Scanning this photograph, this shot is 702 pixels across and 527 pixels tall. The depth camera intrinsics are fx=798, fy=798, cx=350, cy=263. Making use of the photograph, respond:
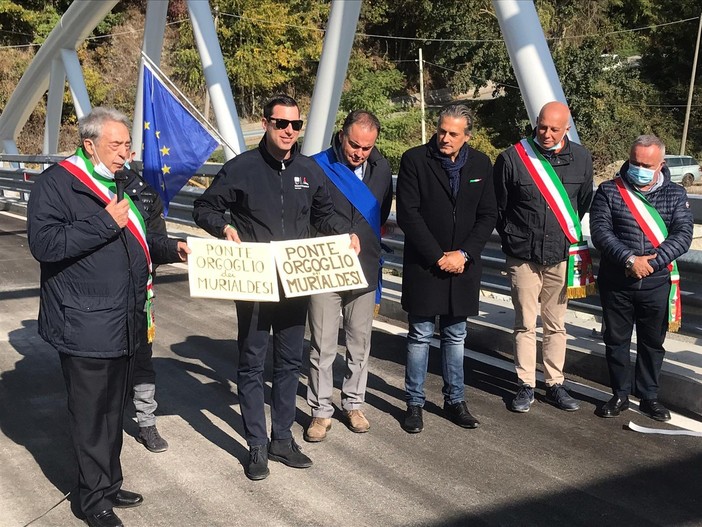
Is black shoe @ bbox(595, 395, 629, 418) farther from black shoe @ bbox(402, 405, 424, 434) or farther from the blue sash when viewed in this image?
the blue sash

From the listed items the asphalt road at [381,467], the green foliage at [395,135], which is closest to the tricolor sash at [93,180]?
the asphalt road at [381,467]

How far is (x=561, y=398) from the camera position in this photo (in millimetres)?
5395

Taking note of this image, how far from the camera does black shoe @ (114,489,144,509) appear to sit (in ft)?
13.2

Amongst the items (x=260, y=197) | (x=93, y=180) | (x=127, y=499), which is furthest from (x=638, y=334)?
(x=93, y=180)

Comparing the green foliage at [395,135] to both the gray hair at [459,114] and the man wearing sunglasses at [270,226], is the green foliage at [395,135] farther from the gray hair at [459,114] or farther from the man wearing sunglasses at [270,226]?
the man wearing sunglasses at [270,226]

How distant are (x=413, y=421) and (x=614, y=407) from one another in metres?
1.35

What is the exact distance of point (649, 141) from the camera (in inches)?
197

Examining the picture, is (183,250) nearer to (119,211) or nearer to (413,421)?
(119,211)

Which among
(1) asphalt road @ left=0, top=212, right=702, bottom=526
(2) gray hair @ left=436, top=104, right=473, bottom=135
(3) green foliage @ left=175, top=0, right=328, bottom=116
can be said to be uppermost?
(3) green foliage @ left=175, top=0, right=328, bottom=116

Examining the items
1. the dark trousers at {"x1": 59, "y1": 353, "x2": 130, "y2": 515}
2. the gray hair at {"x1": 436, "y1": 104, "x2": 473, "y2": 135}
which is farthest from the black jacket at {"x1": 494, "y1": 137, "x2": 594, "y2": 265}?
the dark trousers at {"x1": 59, "y1": 353, "x2": 130, "y2": 515}

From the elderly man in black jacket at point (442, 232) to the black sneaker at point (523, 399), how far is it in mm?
395

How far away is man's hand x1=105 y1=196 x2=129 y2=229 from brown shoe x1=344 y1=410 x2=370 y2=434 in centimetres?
213

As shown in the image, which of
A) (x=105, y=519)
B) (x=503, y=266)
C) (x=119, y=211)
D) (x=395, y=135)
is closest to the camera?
(x=119, y=211)

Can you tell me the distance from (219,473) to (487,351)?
3.02m
